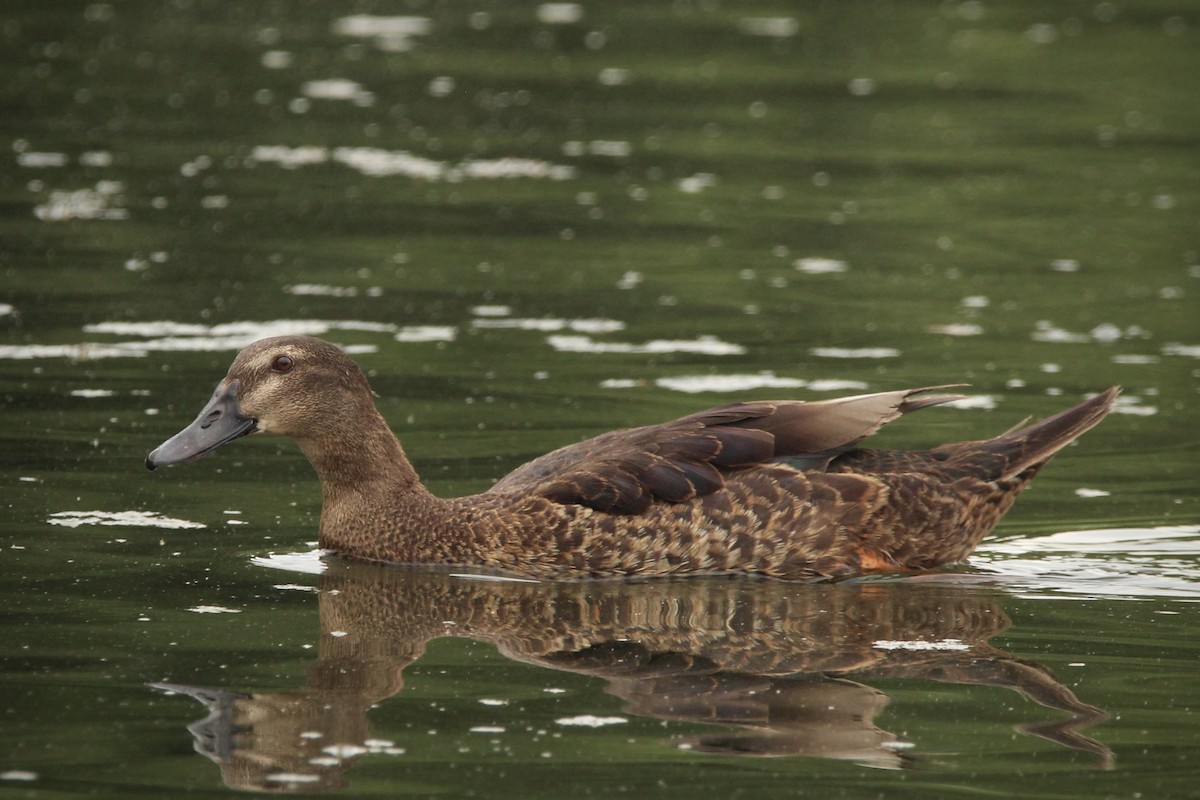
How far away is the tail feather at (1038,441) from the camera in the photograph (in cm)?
1083

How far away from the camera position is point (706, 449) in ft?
34.4

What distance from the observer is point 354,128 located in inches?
872

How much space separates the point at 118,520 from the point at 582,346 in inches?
176

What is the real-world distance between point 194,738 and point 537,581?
9.65 feet

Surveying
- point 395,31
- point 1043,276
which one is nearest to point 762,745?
point 1043,276

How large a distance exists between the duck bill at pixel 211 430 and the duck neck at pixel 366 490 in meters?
0.47

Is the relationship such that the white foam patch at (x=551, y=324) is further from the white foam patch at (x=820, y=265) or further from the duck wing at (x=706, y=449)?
the duck wing at (x=706, y=449)

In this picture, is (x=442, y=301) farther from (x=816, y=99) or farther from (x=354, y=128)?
(x=816, y=99)

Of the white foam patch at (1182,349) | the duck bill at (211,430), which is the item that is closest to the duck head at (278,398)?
the duck bill at (211,430)

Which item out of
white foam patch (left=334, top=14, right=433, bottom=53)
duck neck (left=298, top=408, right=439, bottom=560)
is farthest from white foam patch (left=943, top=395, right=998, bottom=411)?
white foam patch (left=334, top=14, right=433, bottom=53)

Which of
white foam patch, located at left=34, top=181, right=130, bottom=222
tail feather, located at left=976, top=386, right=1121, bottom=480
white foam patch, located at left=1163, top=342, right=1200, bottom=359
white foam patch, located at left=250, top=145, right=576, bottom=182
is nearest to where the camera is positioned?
tail feather, located at left=976, top=386, right=1121, bottom=480

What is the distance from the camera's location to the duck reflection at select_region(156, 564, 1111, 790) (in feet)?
25.7

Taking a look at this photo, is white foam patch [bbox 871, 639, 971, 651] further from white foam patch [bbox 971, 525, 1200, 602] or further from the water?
white foam patch [bbox 971, 525, 1200, 602]

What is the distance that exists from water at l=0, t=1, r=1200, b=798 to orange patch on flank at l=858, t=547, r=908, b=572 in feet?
0.55
